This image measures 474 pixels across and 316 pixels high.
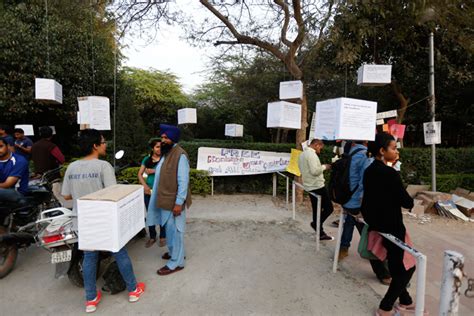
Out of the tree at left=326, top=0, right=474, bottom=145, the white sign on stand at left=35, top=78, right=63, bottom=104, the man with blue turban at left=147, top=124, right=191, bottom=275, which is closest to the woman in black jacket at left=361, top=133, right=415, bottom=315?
the man with blue turban at left=147, top=124, right=191, bottom=275

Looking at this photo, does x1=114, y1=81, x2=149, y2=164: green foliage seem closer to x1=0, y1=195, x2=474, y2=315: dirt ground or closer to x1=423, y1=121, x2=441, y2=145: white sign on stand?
x1=0, y1=195, x2=474, y2=315: dirt ground

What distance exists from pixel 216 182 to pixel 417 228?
460cm

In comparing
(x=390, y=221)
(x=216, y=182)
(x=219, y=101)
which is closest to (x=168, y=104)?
(x=219, y=101)

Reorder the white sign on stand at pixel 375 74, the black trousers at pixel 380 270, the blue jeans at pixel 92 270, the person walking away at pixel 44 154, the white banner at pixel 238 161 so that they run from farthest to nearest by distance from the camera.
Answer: the white banner at pixel 238 161 < the person walking away at pixel 44 154 < the white sign on stand at pixel 375 74 < the black trousers at pixel 380 270 < the blue jeans at pixel 92 270

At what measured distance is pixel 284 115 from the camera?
5457mm

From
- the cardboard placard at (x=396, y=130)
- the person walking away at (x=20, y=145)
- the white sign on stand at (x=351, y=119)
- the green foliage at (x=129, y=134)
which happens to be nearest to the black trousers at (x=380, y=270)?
the white sign on stand at (x=351, y=119)

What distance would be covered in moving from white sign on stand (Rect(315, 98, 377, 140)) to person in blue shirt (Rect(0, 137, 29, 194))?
12.5ft

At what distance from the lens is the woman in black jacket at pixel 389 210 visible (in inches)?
94.8

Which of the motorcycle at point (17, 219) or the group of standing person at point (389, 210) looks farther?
the motorcycle at point (17, 219)

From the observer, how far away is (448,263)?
1668mm

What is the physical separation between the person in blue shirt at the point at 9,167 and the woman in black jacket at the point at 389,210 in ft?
13.4

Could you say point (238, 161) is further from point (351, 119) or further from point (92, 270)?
point (92, 270)

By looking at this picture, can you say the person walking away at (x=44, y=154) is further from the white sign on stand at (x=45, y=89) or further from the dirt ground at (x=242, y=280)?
the dirt ground at (x=242, y=280)

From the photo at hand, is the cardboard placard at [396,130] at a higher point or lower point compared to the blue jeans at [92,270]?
higher
